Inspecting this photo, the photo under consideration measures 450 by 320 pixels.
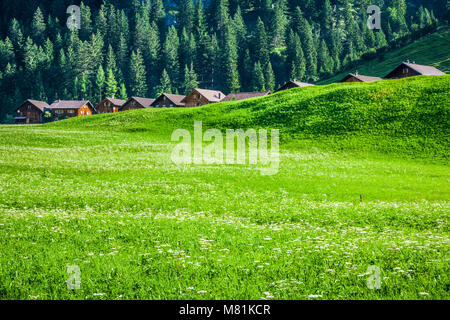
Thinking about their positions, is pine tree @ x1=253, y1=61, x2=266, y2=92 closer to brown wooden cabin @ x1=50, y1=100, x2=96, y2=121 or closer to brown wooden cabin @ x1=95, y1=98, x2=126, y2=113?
brown wooden cabin @ x1=95, y1=98, x2=126, y2=113

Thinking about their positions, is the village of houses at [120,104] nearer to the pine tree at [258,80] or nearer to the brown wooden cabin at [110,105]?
the brown wooden cabin at [110,105]

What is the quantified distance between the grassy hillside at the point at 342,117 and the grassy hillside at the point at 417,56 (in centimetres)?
8957

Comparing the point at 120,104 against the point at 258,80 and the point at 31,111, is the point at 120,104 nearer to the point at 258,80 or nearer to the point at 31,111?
the point at 31,111

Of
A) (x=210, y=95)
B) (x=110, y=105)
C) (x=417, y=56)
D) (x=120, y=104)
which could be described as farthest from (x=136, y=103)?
(x=417, y=56)

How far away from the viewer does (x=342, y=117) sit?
61.8 metres

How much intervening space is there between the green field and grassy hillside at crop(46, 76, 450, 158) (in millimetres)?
1320

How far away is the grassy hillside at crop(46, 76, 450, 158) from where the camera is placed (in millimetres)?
51719

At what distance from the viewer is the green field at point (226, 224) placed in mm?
8242

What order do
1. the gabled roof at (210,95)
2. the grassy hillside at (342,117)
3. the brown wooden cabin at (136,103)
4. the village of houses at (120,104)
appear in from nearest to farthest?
the grassy hillside at (342,117), the village of houses at (120,104), the gabled roof at (210,95), the brown wooden cabin at (136,103)

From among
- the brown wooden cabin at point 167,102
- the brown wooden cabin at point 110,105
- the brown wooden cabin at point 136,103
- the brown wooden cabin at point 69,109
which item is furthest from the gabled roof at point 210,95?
the brown wooden cabin at point 69,109

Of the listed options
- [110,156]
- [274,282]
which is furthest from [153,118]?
[274,282]

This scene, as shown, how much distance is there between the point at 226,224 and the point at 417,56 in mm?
162704
